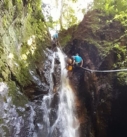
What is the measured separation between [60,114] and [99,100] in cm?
169

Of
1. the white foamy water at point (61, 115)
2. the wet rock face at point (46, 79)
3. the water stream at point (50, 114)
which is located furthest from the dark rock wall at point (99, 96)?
the wet rock face at point (46, 79)

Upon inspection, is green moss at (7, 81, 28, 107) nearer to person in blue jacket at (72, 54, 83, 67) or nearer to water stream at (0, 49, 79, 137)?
water stream at (0, 49, 79, 137)

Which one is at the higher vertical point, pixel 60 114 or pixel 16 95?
pixel 16 95

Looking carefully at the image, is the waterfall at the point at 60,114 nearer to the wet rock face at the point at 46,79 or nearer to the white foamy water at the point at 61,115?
the white foamy water at the point at 61,115

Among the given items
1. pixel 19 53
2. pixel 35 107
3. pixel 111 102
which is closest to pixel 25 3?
pixel 19 53

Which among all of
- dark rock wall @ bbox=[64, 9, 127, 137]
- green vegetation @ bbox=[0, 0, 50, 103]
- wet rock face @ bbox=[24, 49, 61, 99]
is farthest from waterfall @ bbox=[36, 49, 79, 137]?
green vegetation @ bbox=[0, 0, 50, 103]

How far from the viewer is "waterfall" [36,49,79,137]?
23.5 feet

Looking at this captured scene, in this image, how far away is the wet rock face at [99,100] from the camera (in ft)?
22.9

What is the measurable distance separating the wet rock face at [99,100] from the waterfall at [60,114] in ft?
1.07

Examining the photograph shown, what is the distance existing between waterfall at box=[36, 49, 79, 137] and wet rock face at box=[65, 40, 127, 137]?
1.07ft

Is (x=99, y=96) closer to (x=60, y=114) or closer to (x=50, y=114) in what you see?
(x=60, y=114)

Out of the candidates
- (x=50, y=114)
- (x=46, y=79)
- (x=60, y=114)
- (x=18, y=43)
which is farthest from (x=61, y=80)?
(x=18, y=43)

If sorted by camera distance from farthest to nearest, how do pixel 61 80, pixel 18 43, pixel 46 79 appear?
1. pixel 61 80
2. pixel 46 79
3. pixel 18 43

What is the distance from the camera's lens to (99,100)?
7551mm
